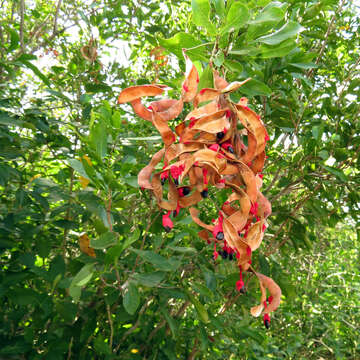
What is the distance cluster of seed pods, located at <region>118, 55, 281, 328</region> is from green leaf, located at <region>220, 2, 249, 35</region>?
0.65 ft

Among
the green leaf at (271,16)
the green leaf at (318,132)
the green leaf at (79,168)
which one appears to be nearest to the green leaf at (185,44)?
the green leaf at (271,16)

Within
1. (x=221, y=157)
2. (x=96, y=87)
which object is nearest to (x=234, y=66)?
(x=221, y=157)

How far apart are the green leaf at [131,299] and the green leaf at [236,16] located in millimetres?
880

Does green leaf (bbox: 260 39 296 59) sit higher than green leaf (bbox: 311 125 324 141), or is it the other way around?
green leaf (bbox: 260 39 296 59)

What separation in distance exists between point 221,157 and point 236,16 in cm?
45

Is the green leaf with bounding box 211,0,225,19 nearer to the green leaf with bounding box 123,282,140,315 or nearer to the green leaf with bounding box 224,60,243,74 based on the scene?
the green leaf with bounding box 224,60,243,74

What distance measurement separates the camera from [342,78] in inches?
87.6

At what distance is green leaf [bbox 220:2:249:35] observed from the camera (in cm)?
91

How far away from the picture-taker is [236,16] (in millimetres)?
929

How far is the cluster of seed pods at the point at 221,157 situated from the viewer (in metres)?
0.71

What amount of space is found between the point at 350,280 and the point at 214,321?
2992mm

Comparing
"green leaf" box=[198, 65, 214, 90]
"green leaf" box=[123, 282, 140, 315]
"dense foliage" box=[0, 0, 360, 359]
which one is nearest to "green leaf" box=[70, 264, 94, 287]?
"dense foliage" box=[0, 0, 360, 359]

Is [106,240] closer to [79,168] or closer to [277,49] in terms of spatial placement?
[79,168]

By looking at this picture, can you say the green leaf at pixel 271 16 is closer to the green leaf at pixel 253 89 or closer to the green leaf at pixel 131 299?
the green leaf at pixel 253 89
